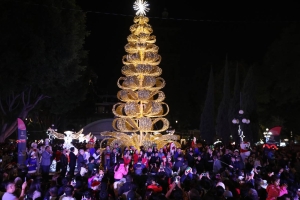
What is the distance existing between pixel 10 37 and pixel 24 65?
1.65m

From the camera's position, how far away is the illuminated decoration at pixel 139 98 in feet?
81.3

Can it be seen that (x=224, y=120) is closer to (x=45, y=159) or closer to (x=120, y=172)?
(x=45, y=159)

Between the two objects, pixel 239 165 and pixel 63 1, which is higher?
pixel 63 1

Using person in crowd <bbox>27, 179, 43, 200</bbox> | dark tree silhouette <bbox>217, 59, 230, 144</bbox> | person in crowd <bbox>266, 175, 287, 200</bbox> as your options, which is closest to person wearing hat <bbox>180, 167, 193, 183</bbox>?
person in crowd <bbox>266, 175, 287, 200</bbox>

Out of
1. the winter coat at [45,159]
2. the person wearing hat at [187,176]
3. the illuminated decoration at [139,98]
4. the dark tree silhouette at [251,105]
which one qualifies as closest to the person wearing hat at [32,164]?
the winter coat at [45,159]

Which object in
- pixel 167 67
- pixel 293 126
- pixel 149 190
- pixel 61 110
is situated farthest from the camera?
pixel 167 67

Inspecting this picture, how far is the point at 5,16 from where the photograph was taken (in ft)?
71.4

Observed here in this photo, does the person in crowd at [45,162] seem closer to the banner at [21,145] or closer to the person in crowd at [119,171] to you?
the banner at [21,145]

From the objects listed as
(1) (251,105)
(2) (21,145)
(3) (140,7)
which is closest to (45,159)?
(2) (21,145)

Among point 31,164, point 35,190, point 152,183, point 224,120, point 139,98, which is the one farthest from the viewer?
point 224,120

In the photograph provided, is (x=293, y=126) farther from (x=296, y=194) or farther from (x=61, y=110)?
(x=296, y=194)

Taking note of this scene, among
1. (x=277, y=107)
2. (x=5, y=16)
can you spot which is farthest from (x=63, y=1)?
(x=277, y=107)

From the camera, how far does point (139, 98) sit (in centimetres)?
2480

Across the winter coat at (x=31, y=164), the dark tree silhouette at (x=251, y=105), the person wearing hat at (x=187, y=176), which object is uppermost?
the dark tree silhouette at (x=251, y=105)
